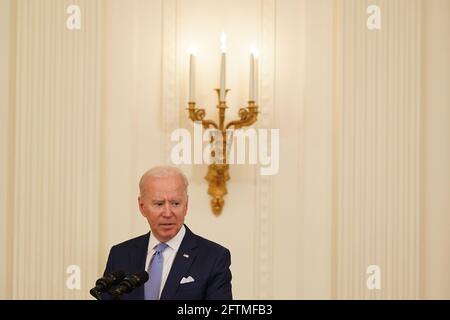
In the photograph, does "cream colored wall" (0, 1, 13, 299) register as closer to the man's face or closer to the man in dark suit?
the man in dark suit

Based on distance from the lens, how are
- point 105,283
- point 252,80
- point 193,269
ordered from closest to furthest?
point 105,283 → point 193,269 → point 252,80

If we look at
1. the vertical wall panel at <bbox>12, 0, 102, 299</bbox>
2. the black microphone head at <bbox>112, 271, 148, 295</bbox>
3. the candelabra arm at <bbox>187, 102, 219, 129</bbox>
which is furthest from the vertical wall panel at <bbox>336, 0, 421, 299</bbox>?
the black microphone head at <bbox>112, 271, 148, 295</bbox>

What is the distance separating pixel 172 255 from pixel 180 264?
0.08 m

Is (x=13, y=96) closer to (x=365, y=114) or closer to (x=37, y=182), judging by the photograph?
(x=37, y=182)

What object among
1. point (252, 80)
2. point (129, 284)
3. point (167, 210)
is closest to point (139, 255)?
point (167, 210)

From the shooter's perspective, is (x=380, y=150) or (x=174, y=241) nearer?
(x=174, y=241)

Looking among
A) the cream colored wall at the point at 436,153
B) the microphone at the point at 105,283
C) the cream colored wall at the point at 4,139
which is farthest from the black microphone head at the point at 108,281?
the cream colored wall at the point at 436,153

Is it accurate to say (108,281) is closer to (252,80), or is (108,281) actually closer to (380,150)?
(252,80)

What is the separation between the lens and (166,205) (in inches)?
116

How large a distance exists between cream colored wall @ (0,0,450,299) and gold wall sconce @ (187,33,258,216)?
2.9 inches

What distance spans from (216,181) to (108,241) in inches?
34.1

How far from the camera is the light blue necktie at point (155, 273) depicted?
2.88m

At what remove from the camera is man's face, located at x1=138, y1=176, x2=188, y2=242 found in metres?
2.96
